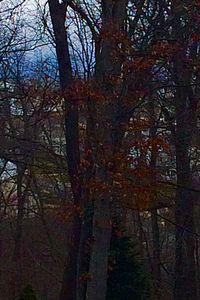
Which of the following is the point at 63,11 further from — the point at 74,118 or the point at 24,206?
the point at 24,206

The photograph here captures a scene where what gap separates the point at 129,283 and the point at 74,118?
4185mm

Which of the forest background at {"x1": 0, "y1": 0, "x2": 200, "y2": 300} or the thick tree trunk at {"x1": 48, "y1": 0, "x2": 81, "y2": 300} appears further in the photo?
the thick tree trunk at {"x1": 48, "y1": 0, "x2": 81, "y2": 300}

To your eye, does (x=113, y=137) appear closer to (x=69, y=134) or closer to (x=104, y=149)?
(x=104, y=149)

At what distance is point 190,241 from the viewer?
70.0 ft

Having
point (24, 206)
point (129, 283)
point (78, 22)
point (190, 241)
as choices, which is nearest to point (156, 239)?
point (190, 241)

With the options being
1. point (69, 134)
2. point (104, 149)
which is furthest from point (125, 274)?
point (69, 134)

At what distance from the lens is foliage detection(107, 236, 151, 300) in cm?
1352

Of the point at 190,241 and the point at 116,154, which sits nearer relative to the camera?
the point at 116,154

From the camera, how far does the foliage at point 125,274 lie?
13.5m

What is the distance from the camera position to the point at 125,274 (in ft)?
44.8

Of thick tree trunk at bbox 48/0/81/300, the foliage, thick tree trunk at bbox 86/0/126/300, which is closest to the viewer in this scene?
thick tree trunk at bbox 86/0/126/300

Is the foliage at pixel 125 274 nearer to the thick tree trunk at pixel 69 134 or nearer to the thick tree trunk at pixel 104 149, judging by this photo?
the thick tree trunk at pixel 104 149

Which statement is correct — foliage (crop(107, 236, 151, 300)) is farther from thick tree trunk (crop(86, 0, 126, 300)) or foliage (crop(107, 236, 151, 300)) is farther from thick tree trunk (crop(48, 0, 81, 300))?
thick tree trunk (crop(48, 0, 81, 300))

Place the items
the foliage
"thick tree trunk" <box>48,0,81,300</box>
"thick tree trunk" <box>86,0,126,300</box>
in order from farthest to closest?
"thick tree trunk" <box>48,0,81,300</box>, the foliage, "thick tree trunk" <box>86,0,126,300</box>
